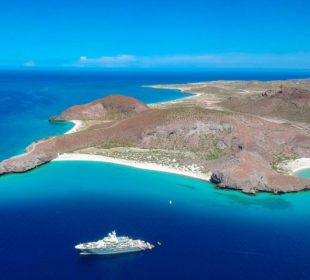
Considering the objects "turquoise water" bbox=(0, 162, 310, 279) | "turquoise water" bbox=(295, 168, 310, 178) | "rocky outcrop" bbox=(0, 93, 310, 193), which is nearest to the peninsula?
"rocky outcrop" bbox=(0, 93, 310, 193)

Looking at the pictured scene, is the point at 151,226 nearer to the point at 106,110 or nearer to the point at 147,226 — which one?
the point at 147,226

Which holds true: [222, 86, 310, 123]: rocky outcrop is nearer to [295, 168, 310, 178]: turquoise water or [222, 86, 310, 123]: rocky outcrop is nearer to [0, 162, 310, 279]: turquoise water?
[295, 168, 310, 178]: turquoise water

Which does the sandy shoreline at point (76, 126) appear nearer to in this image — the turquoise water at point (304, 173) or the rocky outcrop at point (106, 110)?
the rocky outcrop at point (106, 110)

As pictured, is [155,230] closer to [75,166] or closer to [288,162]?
[75,166]

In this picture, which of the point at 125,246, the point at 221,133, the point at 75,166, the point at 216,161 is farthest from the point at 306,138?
the point at 125,246

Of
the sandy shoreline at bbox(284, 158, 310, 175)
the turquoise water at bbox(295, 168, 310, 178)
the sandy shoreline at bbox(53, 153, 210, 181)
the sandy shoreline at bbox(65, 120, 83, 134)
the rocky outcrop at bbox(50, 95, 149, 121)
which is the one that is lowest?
the turquoise water at bbox(295, 168, 310, 178)

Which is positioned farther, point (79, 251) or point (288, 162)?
point (288, 162)

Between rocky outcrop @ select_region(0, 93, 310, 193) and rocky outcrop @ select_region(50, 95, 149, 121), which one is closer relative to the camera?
rocky outcrop @ select_region(0, 93, 310, 193)

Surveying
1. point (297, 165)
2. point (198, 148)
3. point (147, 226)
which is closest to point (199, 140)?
point (198, 148)
